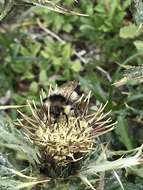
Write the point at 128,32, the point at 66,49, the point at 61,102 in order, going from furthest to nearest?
the point at 66,49 < the point at 128,32 < the point at 61,102

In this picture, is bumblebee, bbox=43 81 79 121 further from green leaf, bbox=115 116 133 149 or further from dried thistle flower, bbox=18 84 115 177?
green leaf, bbox=115 116 133 149

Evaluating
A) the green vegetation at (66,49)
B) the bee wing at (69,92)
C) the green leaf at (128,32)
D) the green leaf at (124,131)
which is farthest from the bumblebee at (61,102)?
the green leaf at (128,32)

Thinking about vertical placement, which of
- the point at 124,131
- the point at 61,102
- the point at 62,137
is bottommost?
the point at 124,131

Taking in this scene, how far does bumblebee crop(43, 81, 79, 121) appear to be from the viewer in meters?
1.41

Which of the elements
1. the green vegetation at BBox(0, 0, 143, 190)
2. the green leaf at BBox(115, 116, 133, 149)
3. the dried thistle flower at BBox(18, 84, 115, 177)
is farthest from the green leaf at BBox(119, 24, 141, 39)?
the dried thistle flower at BBox(18, 84, 115, 177)

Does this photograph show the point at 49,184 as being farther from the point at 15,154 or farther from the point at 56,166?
the point at 15,154

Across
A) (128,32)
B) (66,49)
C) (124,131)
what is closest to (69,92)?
(124,131)

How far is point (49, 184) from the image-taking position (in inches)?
60.3

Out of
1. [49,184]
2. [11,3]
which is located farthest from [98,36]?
[49,184]

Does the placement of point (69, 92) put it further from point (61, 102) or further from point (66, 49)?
point (66, 49)

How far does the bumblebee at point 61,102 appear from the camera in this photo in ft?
4.61

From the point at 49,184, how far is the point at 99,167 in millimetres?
161

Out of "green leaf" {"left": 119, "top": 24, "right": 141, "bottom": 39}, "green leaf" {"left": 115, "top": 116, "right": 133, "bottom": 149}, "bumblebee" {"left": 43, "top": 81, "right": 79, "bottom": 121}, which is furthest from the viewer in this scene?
"green leaf" {"left": 119, "top": 24, "right": 141, "bottom": 39}

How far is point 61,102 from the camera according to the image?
→ 1.41 metres
